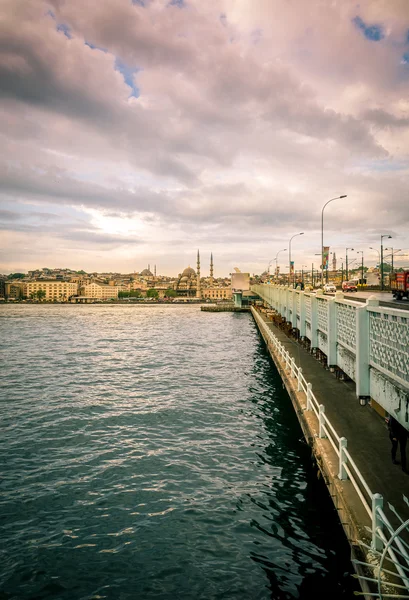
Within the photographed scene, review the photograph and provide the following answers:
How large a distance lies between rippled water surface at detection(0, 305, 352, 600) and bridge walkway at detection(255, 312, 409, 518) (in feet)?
5.34

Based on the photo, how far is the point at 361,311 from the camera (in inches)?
431

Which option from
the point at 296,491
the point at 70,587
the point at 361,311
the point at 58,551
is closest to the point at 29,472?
the point at 58,551

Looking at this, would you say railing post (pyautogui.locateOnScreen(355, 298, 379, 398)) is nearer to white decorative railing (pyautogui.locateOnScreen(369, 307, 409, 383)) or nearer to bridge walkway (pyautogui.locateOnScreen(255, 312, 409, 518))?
white decorative railing (pyautogui.locateOnScreen(369, 307, 409, 383))

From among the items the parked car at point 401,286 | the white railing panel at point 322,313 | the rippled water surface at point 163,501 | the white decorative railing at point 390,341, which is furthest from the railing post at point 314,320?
the parked car at point 401,286

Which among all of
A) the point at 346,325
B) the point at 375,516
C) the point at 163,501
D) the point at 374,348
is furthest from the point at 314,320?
the point at 375,516

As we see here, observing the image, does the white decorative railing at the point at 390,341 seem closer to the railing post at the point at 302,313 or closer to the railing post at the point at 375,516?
Result: the railing post at the point at 375,516

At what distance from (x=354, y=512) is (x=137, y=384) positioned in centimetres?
1997

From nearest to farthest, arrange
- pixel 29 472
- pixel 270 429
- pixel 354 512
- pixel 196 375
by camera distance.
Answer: pixel 354 512, pixel 29 472, pixel 270 429, pixel 196 375

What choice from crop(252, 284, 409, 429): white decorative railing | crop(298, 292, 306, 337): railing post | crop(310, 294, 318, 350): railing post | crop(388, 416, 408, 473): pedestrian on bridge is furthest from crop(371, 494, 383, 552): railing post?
crop(298, 292, 306, 337): railing post

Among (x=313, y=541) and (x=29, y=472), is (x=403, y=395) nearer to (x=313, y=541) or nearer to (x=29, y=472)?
(x=313, y=541)

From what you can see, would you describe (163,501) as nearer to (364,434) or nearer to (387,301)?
(364,434)

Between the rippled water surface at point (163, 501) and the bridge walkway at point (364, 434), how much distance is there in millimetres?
1628

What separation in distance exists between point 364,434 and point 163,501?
5410 mm

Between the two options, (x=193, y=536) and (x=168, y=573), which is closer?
(x=168, y=573)
